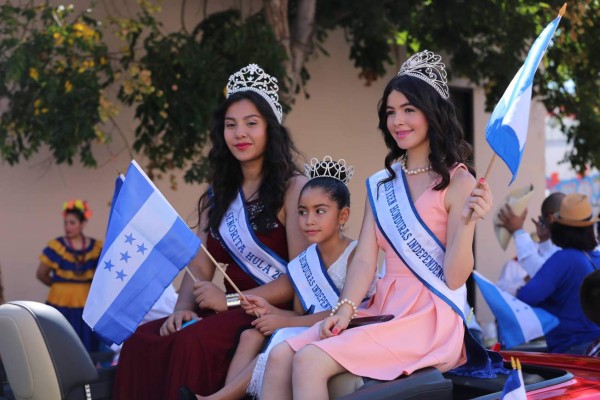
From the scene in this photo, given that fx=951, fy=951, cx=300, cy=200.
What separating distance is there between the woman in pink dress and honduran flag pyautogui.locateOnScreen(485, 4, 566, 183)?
0.15m

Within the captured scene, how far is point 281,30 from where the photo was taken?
8.34m

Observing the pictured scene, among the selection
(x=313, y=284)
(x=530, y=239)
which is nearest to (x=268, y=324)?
(x=313, y=284)

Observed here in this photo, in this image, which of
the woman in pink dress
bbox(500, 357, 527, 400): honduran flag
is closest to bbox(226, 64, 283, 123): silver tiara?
the woman in pink dress

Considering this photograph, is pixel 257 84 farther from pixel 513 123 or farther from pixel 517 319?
pixel 517 319

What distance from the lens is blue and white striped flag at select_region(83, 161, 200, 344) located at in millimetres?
3865

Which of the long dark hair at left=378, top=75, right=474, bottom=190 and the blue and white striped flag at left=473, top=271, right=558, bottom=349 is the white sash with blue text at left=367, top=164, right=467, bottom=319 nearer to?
the long dark hair at left=378, top=75, right=474, bottom=190

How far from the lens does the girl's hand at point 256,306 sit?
413 centimetres

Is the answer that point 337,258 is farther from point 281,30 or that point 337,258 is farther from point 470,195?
point 281,30

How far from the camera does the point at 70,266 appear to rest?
8.27 meters

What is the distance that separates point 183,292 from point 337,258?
34.2 inches

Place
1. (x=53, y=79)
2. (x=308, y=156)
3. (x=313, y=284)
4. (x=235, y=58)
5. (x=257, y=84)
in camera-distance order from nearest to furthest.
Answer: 1. (x=313, y=284)
2. (x=257, y=84)
3. (x=53, y=79)
4. (x=235, y=58)
5. (x=308, y=156)

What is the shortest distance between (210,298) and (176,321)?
0.18 metres

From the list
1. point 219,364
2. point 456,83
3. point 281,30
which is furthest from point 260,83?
point 456,83

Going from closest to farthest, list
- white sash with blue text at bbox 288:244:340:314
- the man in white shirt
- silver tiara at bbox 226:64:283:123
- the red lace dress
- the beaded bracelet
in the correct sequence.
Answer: the beaded bracelet < the red lace dress < white sash with blue text at bbox 288:244:340:314 < silver tiara at bbox 226:64:283:123 < the man in white shirt
